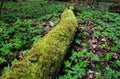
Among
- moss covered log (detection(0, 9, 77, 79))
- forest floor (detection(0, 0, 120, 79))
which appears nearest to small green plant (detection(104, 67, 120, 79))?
forest floor (detection(0, 0, 120, 79))

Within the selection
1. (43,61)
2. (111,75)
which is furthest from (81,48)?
(43,61)

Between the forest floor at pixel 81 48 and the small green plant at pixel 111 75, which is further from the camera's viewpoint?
the forest floor at pixel 81 48

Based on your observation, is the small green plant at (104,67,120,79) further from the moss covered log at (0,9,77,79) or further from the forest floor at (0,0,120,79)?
the moss covered log at (0,9,77,79)

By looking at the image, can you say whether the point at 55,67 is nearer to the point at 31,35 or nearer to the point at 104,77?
the point at 104,77

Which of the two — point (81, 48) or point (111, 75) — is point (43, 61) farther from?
point (81, 48)

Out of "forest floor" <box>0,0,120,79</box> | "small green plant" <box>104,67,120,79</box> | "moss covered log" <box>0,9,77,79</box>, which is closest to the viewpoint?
"moss covered log" <box>0,9,77,79</box>

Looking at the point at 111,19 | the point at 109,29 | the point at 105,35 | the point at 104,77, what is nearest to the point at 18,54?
the point at 104,77

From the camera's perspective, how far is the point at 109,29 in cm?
680

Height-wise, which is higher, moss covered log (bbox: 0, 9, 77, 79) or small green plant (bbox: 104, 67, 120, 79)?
moss covered log (bbox: 0, 9, 77, 79)

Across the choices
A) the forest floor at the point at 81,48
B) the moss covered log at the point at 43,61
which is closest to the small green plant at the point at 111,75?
the forest floor at the point at 81,48

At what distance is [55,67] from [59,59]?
1.04 ft

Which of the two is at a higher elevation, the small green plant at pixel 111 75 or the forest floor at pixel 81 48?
the forest floor at pixel 81 48

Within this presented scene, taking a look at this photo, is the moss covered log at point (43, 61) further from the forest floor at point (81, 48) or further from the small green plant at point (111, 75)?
the small green plant at point (111, 75)

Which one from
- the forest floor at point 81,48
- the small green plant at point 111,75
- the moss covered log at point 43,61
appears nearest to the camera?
Answer: the moss covered log at point 43,61
